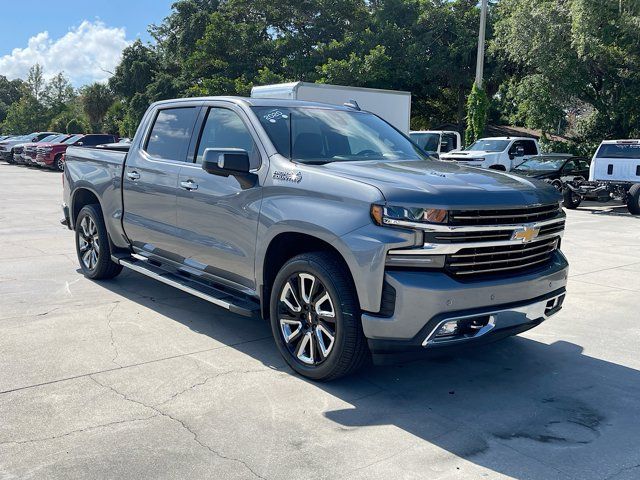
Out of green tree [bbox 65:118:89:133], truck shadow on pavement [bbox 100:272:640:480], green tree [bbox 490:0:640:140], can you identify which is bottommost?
truck shadow on pavement [bbox 100:272:640:480]

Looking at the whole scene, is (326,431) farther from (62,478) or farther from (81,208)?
(81,208)

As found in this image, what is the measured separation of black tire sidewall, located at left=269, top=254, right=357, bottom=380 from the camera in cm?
403

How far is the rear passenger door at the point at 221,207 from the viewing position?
4.79 meters

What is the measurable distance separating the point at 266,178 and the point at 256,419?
5.77 ft

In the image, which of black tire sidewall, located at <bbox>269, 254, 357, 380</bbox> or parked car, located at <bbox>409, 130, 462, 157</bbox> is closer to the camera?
black tire sidewall, located at <bbox>269, 254, 357, 380</bbox>

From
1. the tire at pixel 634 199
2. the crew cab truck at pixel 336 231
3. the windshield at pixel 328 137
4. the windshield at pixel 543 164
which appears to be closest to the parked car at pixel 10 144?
the windshield at pixel 543 164

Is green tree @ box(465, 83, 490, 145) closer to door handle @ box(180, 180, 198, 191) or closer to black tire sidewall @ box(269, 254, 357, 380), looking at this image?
door handle @ box(180, 180, 198, 191)

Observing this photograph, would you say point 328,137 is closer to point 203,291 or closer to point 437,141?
point 203,291

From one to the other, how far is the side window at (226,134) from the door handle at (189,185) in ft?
0.76

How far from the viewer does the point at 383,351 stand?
154 inches

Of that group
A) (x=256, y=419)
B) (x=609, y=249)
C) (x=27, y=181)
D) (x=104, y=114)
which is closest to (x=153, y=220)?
(x=256, y=419)

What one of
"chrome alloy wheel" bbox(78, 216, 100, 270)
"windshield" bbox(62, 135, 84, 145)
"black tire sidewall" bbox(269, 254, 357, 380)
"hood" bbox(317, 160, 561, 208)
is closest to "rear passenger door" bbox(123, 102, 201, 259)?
"chrome alloy wheel" bbox(78, 216, 100, 270)

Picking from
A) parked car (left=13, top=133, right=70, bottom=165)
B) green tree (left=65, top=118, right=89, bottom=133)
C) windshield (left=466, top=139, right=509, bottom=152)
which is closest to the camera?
windshield (left=466, top=139, right=509, bottom=152)

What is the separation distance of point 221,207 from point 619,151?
14267mm
